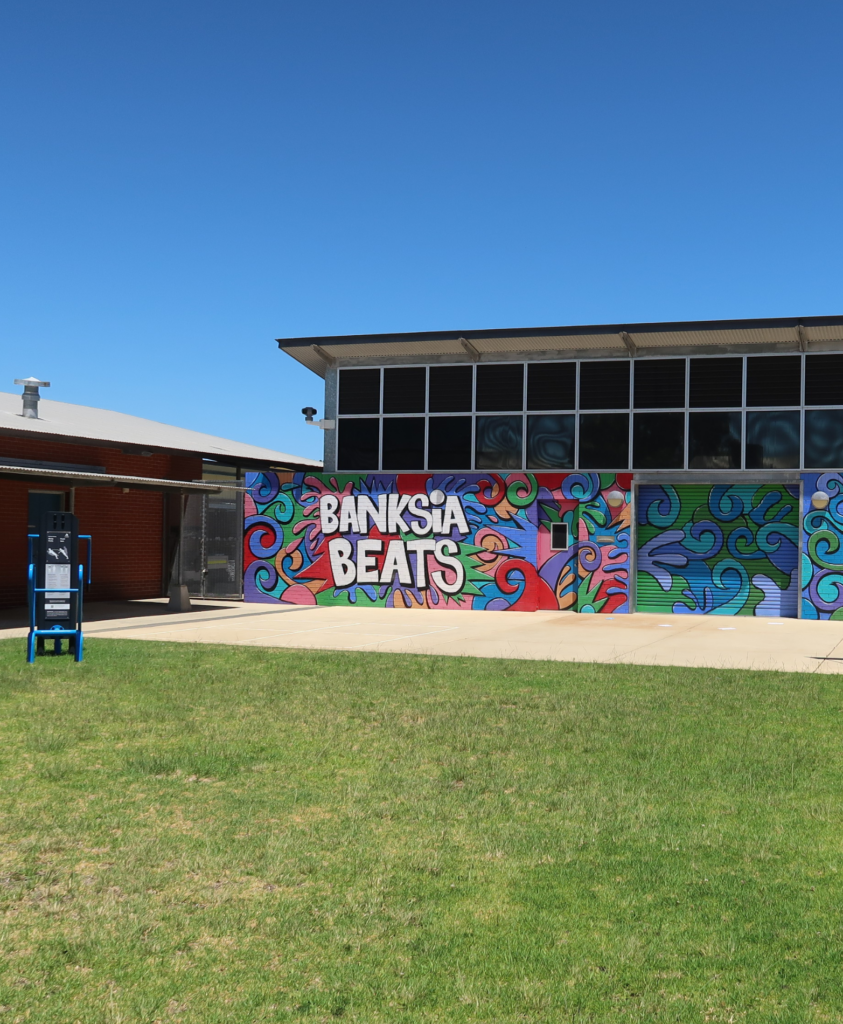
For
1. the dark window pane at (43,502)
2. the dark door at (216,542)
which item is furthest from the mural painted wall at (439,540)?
the dark window pane at (43,502)

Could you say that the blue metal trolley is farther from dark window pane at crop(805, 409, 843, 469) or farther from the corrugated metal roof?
dark window pane at crop(805, 409, 843, 469)

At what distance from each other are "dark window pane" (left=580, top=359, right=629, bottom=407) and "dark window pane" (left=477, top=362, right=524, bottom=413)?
151cm

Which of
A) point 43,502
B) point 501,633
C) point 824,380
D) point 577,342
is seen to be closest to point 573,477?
point 577,342

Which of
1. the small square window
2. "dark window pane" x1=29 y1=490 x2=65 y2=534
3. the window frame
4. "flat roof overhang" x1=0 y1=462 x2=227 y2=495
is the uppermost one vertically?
the window frame

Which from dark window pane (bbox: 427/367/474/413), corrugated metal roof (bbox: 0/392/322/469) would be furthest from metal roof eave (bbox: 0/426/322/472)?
dark window pane (bbox: 427/367/474/413)

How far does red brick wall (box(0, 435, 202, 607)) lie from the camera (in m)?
22.6

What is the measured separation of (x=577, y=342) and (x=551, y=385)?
3.88 feet

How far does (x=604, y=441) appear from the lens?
2480 centimetres

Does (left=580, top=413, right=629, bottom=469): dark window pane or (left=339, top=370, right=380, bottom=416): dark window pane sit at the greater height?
(left=339, top=370, right=380, bottom=416): dark window pane

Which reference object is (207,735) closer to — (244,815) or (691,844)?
(244,815)

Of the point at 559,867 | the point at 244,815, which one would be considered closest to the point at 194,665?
the point at 244,815

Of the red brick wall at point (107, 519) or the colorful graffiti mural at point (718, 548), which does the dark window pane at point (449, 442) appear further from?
the red brick wall at point (107, 519)

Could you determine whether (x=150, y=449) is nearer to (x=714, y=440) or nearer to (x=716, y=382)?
(x=714, y=440)

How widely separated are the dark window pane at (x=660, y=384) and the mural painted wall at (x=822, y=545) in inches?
133
